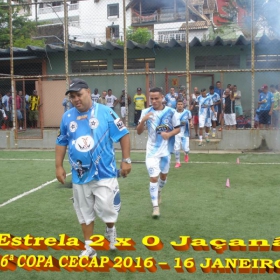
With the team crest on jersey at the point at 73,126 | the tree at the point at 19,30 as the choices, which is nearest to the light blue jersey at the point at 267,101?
the team crest on jersey at the point at 73,126

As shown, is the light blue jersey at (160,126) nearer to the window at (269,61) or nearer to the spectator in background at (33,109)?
the window at (269,61)

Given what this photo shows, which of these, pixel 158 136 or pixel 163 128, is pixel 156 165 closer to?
pixel 158 136

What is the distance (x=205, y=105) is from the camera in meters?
16.4

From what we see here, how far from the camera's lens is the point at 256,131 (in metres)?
15.6

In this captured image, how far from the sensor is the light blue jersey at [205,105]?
16.3 meters

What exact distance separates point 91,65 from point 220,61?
676 centimetres

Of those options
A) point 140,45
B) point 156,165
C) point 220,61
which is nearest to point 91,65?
point 140,45

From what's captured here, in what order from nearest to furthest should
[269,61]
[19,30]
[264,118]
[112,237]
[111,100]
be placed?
[112,237], [264,118], [269,61], [111,100], [19,30]

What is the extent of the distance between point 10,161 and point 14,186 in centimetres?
419

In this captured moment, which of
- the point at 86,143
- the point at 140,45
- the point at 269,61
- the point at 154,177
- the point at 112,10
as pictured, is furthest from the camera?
the point at 112,10

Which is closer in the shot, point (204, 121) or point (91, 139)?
point (91, 139)

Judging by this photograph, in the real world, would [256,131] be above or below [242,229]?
above

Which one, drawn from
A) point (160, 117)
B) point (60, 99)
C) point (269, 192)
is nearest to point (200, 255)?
point (160, 117)

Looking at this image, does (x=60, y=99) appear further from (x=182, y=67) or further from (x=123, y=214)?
(x=123, y=214)
